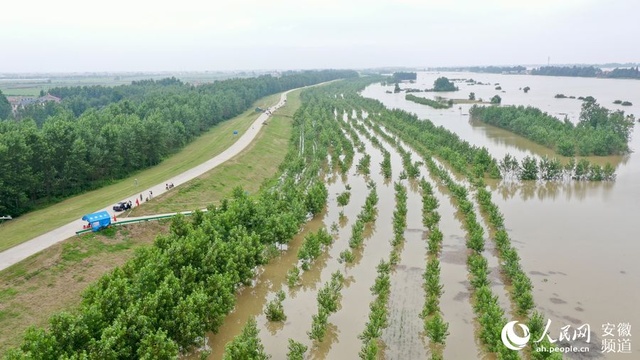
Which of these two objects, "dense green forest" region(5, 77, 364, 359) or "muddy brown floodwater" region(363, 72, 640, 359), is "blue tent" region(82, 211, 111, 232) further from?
"muddy brown floodwater" region(363, 72, 640, 359)

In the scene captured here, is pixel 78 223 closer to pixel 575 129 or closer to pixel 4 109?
pixel 575 129

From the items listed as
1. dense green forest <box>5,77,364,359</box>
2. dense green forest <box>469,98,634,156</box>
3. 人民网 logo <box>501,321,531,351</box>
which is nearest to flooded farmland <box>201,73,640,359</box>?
人民网 logo <box>501,321,531,351</box>

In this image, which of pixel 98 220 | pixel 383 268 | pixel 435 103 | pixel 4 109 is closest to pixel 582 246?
pixel 383 268

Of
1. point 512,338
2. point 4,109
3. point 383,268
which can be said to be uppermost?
point 4,109

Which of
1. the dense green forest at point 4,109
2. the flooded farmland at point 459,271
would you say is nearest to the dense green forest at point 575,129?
the flooded farmland at point 459,271

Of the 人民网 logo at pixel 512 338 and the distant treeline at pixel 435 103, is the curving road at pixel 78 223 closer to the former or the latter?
the 人民网 logo at pixel 512 338

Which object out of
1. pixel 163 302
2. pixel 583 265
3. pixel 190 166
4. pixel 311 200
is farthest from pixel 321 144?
pixel 163 302
